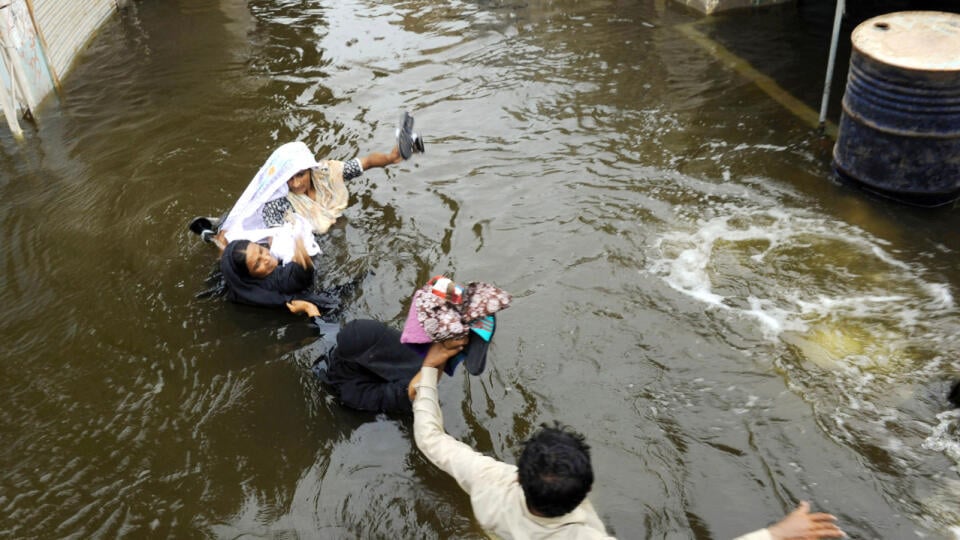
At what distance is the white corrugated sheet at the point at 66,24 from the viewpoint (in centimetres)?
909

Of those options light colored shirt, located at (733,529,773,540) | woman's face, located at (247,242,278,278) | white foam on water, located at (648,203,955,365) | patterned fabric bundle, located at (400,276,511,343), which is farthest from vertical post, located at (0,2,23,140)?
light colored shirt, located at (733,529,773,540)

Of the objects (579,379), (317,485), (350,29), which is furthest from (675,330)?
(350,29)

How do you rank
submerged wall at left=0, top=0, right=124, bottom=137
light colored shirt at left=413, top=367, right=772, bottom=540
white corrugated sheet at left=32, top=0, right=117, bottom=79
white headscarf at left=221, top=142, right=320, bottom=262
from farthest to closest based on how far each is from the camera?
white corrugated sheet at left=32, top=0, right=117, bottom=79, submerged wall at left=0, top=0, right=124, bottom=137, white headscarf at left=221, top=142, right=320, bottom=262, light colored shirt at left=413, top=367, right=772, bottom=540

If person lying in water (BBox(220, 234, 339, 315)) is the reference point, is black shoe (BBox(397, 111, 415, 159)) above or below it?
above

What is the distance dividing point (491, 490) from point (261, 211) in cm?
314

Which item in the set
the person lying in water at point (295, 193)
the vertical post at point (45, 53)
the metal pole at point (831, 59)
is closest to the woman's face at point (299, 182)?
the person lying in water at point (295, 193)

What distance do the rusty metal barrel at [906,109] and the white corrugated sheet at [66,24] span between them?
8.60 m

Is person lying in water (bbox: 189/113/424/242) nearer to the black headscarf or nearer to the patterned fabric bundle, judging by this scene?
the black headscarf

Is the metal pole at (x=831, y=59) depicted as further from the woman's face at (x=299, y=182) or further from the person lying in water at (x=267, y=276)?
the person lying in water at (x=267, y=276)

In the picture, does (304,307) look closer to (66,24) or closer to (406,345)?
(406,345)

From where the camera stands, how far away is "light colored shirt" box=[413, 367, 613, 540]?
2600 mm

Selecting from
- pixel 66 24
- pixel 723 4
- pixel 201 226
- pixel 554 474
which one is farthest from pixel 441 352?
pixel 66 24

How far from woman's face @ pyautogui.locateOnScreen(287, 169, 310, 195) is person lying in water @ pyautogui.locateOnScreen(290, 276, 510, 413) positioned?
1.19m

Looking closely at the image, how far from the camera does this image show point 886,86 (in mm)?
5180
